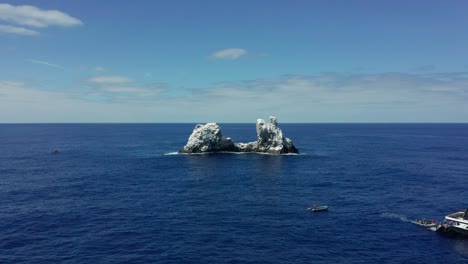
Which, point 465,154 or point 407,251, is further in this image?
point 465,154

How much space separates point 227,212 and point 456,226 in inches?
1718

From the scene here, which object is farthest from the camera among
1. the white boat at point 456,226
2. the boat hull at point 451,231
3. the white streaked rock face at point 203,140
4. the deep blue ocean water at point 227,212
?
the white streaked rock face at point 203,140

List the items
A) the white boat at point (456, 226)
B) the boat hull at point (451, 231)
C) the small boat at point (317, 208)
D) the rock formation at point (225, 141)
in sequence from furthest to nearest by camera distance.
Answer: the rock formation at point (225, 141)
the small boat at point (317, 208)
the white boat at point (456, 226)
the boat hull at point (451, 231)

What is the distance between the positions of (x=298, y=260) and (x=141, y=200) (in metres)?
44.8

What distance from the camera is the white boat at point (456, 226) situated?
63000 mm

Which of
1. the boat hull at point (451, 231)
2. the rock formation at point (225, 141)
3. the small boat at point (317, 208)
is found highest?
the rock formation at point (225, 141)

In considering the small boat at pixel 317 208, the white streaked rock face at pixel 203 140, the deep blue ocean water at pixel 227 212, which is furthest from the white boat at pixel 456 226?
the white streaked rock face at pixel 203 140

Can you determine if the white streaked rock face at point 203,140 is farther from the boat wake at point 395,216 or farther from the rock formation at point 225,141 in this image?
the boat wake at point 395,216

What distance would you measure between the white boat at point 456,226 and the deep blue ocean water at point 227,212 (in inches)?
89.6

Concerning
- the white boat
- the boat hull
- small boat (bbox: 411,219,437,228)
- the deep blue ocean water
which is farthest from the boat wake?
the white boat

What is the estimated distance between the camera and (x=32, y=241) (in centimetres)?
5872

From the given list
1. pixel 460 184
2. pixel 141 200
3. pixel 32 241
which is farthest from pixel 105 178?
pixel 460 184

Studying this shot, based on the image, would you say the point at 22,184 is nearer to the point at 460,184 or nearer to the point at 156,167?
the point at 156,167

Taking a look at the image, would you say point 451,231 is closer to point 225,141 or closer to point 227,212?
point 227,212
